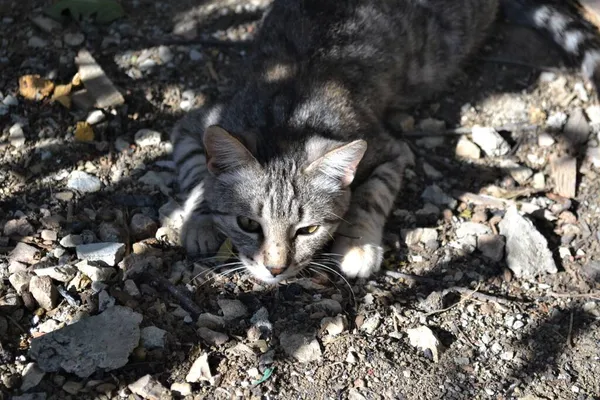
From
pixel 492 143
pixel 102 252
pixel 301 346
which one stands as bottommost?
pixel 492 143

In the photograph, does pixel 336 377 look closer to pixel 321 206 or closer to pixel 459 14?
pixel 321 206

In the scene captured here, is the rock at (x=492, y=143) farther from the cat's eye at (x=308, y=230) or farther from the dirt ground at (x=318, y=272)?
the cat's eye at (x=308, y=230)

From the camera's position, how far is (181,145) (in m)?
4.56

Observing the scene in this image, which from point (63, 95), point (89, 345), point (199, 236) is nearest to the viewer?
point (89, 345)

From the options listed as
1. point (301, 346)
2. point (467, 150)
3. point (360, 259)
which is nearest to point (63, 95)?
point (360, 259)

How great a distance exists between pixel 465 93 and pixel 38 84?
2801mm

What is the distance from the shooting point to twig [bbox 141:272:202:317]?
377 cm

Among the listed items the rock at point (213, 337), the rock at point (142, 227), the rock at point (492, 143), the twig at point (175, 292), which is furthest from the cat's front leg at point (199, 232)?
the rock at point (492, 143)

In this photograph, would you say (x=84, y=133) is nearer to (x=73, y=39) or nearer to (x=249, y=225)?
(x=73, y=39)

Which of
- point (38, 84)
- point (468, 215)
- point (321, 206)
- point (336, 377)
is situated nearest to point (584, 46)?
point (468, 215)

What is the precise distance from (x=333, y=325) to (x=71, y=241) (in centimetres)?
142

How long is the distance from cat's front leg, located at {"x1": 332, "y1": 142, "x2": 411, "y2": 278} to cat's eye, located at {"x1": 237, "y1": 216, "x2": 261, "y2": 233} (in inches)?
20.6

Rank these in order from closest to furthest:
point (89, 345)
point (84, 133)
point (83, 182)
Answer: point (89, 345) < point (83, 182) < point (84, 133)

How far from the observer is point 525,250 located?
13.8 ft
